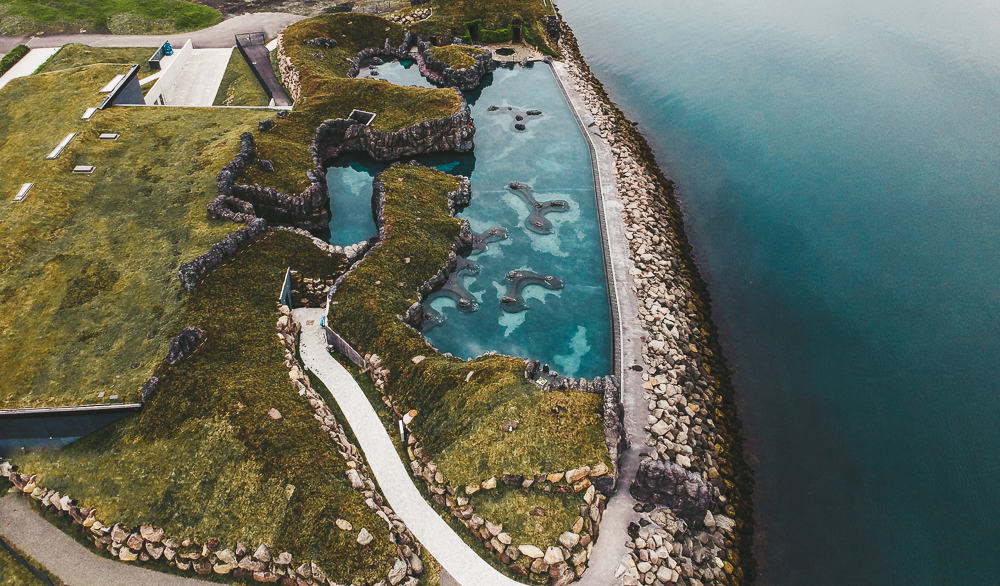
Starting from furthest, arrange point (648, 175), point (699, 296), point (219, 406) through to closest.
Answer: point (648, 175), point (699, 296), point (219, 406)

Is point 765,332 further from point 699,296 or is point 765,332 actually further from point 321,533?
point 321,533

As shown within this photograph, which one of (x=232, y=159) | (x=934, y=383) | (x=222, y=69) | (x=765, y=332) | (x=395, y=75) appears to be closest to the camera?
(x=934, y=383)

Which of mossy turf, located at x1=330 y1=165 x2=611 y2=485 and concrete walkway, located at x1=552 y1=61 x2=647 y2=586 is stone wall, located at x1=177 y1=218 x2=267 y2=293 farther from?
concrete walkway, located at x1=552 y1=61 x2=647 y2=586

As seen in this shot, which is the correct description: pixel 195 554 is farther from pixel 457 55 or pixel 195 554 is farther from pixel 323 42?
pixel 323 42

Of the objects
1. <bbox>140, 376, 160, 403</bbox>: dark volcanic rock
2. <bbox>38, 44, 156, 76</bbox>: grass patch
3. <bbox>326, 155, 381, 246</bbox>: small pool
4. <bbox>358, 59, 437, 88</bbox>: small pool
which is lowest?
<bbox>326, 155, 381, 246</bbox>: small pool

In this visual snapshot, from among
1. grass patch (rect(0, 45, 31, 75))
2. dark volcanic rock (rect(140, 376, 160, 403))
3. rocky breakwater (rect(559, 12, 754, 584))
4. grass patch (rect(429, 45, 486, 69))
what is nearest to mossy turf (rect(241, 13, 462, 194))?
grass patch (rect(429, 45, 486, 69))

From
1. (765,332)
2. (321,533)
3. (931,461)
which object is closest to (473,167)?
(765,332)

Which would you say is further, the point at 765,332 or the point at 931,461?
the point at 765,332
